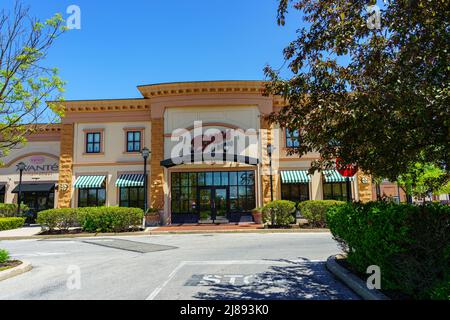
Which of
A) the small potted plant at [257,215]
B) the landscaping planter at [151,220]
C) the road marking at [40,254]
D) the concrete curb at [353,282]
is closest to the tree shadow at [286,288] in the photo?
the concrete curb at [353,282]

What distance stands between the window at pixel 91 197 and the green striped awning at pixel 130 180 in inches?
63.0

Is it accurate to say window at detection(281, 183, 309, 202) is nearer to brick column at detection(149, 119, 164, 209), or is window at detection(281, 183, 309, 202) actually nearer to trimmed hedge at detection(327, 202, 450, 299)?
brick column at detection(149, 119, 164, 209)

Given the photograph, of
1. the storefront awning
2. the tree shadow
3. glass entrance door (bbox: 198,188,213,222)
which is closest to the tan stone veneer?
glass entrance door (bbox: 198,188,213,222)

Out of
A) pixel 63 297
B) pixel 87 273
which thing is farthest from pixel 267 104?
pixel 63 297

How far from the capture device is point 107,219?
739 inches

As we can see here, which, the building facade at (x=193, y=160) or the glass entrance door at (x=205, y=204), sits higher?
the building facade at (x=193, y=160)

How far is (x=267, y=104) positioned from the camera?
24.0 metres

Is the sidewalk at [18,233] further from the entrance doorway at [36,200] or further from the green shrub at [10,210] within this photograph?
the entrance doorway at [36,200]

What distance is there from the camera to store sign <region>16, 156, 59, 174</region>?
25.9 metres

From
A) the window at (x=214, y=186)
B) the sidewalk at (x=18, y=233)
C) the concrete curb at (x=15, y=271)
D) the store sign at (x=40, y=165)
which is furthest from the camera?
the store sign at (x=40, y=165)

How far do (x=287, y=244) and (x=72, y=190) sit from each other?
1776 centimetres

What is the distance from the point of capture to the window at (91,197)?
24.7 meters

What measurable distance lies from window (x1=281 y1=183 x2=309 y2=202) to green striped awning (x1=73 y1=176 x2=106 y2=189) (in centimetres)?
1273
